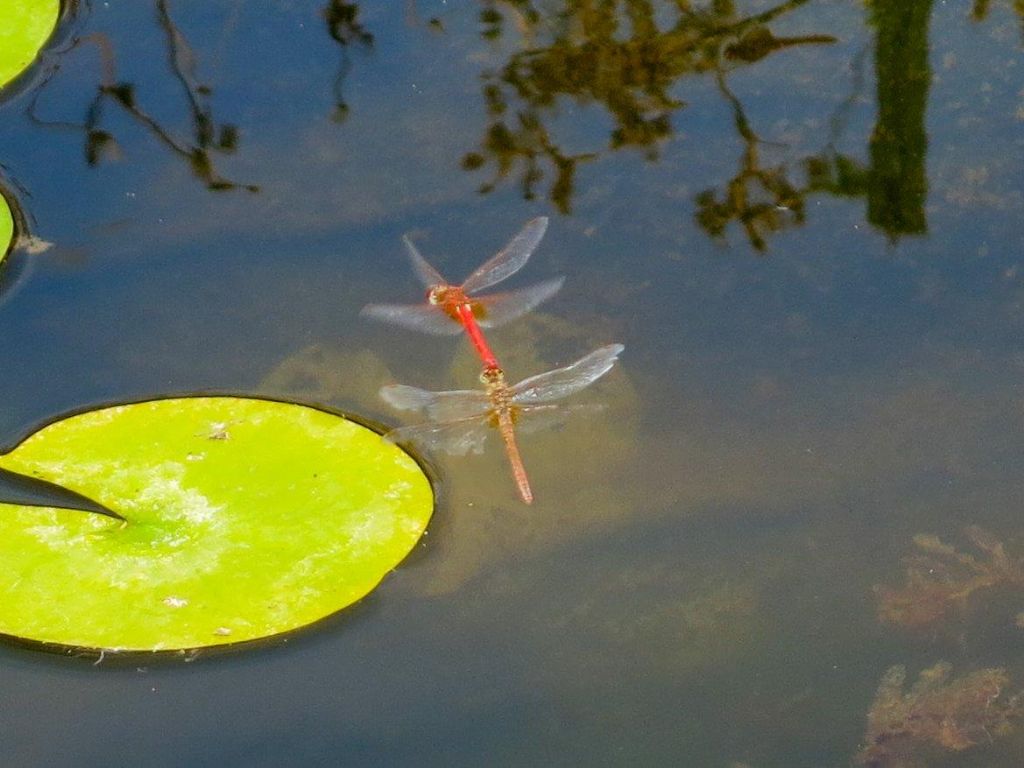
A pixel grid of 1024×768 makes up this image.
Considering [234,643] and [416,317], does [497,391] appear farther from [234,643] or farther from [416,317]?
[234,643]

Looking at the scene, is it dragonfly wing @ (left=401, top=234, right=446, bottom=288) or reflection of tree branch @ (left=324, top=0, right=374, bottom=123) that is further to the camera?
reflection of tree branch @ (left=324, top=0, right=374, bottom=123)

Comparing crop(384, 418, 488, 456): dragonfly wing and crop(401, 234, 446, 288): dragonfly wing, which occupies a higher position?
crop(401, 234, 446, 288): dragonfly wing

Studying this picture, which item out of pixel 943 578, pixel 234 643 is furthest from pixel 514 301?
pixel 943 578

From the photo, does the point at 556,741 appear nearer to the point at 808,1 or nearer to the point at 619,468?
the point at 619,468

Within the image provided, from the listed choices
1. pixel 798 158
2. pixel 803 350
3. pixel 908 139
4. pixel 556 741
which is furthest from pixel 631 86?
pixel 556 741

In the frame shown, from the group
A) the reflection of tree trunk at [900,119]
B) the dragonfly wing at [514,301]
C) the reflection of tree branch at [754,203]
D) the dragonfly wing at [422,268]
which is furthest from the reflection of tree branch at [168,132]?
the reflection of tree trunk at [900,119]

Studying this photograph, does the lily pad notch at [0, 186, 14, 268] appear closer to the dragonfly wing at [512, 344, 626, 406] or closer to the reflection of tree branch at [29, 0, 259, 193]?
the reflection of tree branch at [29, 0, 259, 193]

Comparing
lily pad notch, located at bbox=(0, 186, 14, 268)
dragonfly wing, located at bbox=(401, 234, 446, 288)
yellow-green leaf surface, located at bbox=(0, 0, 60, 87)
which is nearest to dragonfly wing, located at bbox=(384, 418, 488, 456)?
dragonfly wing, located at bbox=(401, 234, 446, 288)
